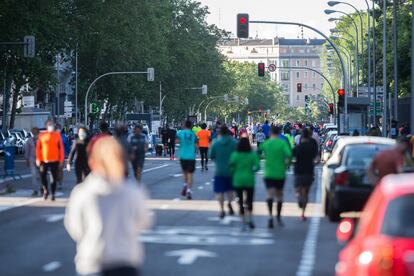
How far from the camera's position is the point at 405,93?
9562cm

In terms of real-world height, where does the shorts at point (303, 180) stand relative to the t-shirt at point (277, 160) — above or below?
below

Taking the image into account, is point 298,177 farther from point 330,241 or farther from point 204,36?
point 204,36

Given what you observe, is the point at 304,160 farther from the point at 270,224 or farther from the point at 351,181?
the point at 270,224

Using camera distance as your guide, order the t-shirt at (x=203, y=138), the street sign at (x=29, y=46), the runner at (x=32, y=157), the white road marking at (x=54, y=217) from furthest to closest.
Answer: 1. the street sign at (x=29, y=46)
2. the t-shirt at (x=203, y=138)
3. the runner at (x=32, y=157)
4. the white road marking at (x=54, y=217)

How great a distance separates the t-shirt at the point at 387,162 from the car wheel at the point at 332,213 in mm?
3707

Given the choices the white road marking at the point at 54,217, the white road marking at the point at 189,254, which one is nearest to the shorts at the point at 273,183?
the white road marking at the point at 189,254

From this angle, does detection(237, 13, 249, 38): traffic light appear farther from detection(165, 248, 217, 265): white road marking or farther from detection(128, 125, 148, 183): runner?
detection(165, 248, 217, 265): white road marking

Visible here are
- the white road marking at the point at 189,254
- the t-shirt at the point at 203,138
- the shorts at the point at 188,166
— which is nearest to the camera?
the white road marking at the point at 189,254

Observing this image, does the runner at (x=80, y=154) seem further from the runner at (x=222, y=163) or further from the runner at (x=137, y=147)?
the runner at (x=222, y=163)

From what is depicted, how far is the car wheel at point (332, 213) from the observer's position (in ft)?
71.2

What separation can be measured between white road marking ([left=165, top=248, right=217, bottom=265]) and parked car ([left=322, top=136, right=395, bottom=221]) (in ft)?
13.6

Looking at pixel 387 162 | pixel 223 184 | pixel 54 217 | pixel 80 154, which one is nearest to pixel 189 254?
pixel 387 162

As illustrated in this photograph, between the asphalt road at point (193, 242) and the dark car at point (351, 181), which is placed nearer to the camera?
the asphalt road at point (193, 242)

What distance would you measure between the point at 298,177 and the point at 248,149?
256 cm
